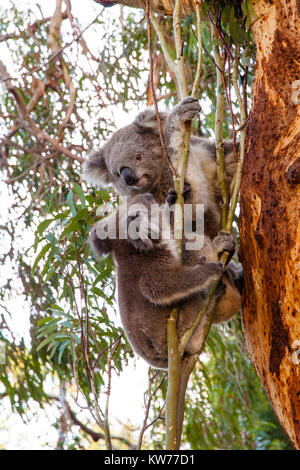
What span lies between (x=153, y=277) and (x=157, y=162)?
0.72 metres

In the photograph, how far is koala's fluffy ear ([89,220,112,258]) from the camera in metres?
2.21

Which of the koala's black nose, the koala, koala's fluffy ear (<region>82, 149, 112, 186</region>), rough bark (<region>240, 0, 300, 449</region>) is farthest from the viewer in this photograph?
koala's fluffy ear (<region>82, 149, 112, 186</region>)

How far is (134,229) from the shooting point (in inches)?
80.5

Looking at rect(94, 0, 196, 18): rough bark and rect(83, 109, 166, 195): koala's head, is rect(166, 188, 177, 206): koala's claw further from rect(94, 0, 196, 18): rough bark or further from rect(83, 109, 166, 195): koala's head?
rect(94, 0, 196, 18): rough bark

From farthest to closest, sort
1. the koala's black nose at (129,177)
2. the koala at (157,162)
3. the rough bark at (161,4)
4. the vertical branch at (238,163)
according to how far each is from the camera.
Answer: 1. the koala's black nose at (129,177)
2. the rough bark at (161,4)
3. the koala at (157,162)
4. the vertical branch at (238,163)

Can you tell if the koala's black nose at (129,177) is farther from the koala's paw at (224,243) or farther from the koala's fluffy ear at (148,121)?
the koala's paw at (224,243)

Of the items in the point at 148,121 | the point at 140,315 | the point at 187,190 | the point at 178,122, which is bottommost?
A: the point at 140,315

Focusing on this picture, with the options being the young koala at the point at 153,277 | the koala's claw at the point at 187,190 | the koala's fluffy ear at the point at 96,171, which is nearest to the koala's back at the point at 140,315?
the young koala at the point at 153,277

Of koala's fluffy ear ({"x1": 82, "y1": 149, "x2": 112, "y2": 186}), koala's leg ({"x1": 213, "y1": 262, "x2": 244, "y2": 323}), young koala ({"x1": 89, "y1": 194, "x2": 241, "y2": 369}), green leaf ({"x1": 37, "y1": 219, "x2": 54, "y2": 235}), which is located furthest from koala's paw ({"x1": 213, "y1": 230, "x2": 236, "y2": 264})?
koala's fluffy ear ({"x1": 82, "y1": 149, "x2": 112, "y2": 186})

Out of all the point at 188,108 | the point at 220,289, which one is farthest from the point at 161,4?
the point at 220,289

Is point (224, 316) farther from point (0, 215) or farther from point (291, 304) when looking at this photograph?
point (0, 215)

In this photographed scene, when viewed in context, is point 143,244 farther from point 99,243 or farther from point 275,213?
point 275,213

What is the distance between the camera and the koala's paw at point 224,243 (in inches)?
74.2
